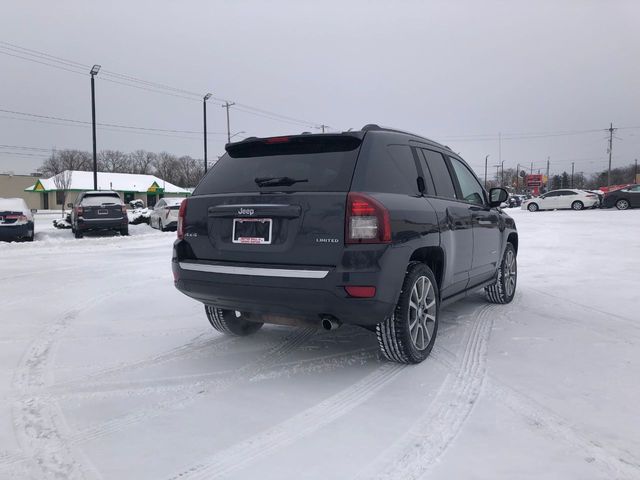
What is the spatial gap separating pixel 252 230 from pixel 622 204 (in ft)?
Result: 110

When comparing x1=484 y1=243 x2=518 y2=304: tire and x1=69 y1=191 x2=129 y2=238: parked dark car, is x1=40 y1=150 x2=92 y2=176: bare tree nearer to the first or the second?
x1=69 y1=191 x2=129 y2=238: parked dark car

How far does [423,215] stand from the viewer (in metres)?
3.86

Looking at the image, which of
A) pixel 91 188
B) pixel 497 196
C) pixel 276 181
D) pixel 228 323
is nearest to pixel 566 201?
pixel 497 196

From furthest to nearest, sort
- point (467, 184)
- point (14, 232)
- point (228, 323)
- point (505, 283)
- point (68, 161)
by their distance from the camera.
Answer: point (68, 161), point (14, 232), point (505, 283), point (467, 184), point (228, 323)

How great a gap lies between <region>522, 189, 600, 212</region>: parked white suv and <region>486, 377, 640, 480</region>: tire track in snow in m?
33.7

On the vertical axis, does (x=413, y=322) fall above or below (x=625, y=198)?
below

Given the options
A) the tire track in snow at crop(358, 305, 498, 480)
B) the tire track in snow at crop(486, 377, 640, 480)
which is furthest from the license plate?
the tire track in snow at crop(486, 377, 640, 480)

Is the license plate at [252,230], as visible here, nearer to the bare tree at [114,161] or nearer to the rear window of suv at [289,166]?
the rear window of suv at [289,166]

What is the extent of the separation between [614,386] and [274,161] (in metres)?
2.94

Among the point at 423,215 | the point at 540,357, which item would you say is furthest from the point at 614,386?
the point at 423,215

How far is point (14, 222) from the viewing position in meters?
14.4

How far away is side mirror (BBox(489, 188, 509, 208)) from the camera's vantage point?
5.73 metres

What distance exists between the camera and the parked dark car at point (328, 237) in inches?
130

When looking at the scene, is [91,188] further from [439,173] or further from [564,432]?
[564,432]
